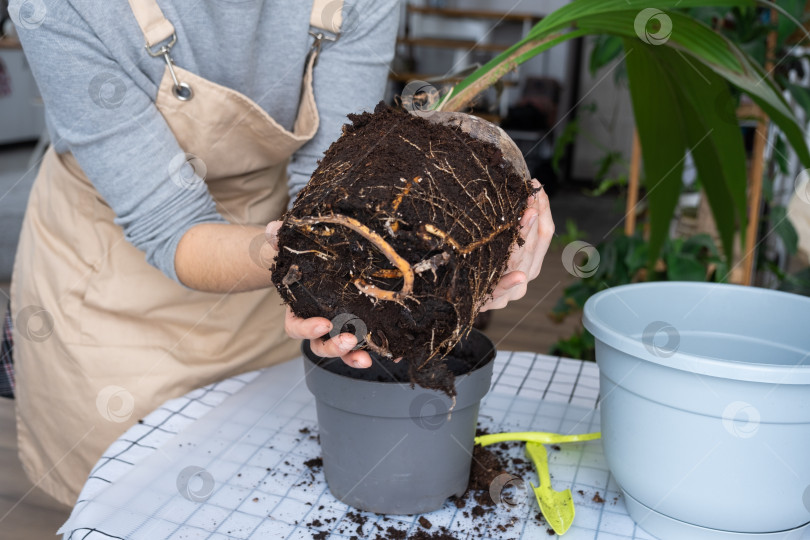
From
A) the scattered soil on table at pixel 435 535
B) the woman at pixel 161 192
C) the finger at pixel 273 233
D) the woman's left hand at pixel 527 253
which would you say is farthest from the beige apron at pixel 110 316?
the scattered soil on table at pixel 435 535

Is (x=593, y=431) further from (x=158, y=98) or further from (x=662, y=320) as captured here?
(x=158, y=98)

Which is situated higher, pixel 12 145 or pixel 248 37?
pixel 248 37

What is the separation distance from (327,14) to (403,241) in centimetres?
50

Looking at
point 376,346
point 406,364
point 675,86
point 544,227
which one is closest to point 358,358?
point 376,346

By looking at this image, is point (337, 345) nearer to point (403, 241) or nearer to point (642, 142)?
point (403, 241)

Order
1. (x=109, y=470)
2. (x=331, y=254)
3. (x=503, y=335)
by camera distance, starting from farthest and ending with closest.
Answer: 1. (x=503, y=335)
2. (x=109, y=470)
3. (x=331, y=254)

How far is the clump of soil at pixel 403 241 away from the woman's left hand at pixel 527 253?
0.04 metres

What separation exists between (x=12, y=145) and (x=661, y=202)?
5774 mm

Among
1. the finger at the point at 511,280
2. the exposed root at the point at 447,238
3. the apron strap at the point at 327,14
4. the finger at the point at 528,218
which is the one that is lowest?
the finger at the point at 511,280

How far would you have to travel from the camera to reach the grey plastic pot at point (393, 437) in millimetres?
664

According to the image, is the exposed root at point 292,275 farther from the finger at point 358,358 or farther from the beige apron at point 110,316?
the beige apron at point 110,316

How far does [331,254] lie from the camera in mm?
581

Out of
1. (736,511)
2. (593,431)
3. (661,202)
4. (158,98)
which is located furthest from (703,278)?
(158,98)

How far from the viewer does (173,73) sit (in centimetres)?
86
